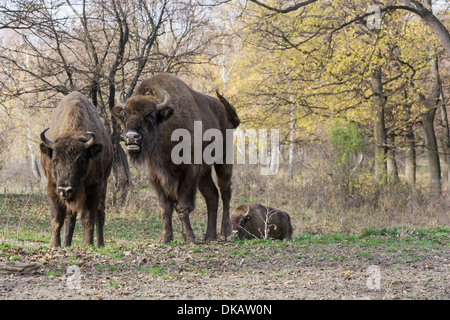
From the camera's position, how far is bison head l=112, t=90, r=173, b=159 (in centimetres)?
827

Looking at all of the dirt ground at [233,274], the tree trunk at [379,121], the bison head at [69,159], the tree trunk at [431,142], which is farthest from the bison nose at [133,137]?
the tree trunk at [431,142]

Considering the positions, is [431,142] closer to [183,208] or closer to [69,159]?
[183,208]

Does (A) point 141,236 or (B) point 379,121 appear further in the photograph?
(B) point 379,121

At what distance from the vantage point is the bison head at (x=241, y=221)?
39.1ft

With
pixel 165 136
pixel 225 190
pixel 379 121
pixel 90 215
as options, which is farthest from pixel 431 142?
pixel 90 215

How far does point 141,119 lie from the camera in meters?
8.38

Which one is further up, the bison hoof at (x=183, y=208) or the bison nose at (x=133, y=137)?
the bison nose at (x=133, y=137)

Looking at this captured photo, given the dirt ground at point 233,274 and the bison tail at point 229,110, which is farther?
the bison tail at point 229,110

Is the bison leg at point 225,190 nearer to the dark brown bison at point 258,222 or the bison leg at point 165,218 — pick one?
the dark brown bison at point 258,222

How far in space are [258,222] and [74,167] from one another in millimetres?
5513

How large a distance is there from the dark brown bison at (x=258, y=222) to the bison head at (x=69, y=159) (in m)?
4.64

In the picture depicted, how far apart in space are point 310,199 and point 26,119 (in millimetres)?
27333

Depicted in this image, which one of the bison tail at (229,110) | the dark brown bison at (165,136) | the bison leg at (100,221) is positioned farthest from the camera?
the bison tail at (229,110)
